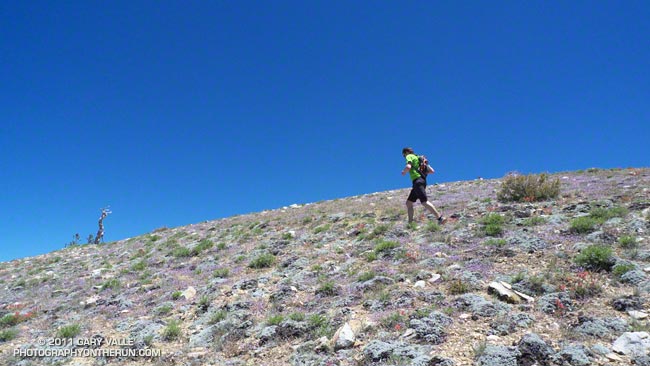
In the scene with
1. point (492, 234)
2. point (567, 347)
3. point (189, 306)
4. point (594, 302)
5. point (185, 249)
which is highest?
point (185, 249)

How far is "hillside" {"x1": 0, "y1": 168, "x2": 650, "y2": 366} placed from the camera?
6.06 meters

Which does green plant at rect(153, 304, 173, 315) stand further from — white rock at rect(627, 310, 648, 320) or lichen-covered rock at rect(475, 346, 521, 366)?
white rock at rect(627, 310, 648, 320)

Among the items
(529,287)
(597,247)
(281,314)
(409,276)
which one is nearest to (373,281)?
(409,276)

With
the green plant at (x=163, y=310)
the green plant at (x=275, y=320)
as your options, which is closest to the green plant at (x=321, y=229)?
the green plant at (x=163, y=310)

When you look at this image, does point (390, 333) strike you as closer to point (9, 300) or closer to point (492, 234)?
point (492, 234)

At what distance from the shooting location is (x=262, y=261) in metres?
12.7

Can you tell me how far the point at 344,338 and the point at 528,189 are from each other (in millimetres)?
12394

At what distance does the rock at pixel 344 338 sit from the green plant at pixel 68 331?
22.1 feet

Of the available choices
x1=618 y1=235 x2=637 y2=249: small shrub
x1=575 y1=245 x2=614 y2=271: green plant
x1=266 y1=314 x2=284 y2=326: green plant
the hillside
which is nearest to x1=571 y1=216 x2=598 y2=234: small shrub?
the hillside

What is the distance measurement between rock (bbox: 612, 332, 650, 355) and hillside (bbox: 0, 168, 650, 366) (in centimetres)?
2

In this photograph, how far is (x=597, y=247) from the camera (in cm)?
809

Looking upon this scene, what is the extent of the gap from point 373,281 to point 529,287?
3.30m

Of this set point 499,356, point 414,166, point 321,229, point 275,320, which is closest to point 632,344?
point 499,356

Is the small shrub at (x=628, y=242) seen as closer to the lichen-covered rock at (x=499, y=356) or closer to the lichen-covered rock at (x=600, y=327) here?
the lichen-covered rock at (x=600, y=327)
